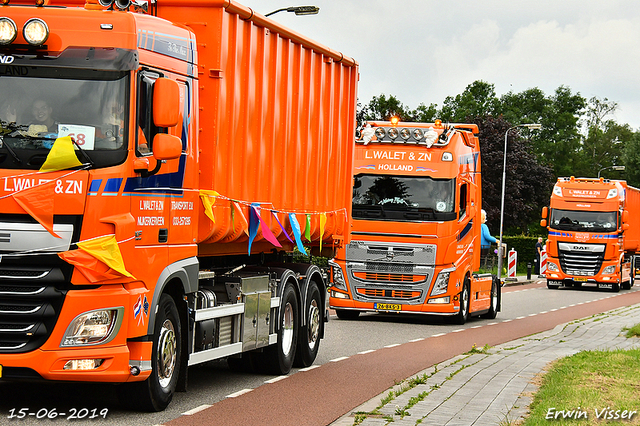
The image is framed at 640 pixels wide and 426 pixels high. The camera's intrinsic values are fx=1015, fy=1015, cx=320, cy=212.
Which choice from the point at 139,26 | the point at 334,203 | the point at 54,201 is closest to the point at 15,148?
the point at 54,201

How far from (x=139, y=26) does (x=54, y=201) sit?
168 centimetres

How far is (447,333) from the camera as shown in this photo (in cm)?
1875

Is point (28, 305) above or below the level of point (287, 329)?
above

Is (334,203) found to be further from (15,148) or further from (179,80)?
(15,148)

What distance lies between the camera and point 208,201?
9.59 m

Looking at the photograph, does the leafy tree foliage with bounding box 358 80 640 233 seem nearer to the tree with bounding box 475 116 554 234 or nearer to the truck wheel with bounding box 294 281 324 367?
the tree with bounding box 475 116 554 234

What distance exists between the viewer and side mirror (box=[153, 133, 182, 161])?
27.5 feet

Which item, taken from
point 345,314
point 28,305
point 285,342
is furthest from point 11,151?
point 345,314

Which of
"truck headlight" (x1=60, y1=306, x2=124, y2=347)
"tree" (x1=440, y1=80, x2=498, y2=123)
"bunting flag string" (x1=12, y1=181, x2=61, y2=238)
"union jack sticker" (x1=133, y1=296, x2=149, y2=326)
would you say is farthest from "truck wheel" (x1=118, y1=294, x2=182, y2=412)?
"tree" (x1=440, y1=80, x2=498, y2=123)

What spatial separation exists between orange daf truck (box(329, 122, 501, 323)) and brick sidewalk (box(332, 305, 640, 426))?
3538mm

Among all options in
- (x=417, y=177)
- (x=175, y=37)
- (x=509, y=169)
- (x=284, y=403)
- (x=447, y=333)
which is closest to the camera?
(x=175, y=37)

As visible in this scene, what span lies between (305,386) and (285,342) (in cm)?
118

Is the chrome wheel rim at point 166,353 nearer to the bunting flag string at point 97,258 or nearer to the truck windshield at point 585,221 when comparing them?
the bunting flag string at point 97,258

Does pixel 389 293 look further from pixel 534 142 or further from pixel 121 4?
pixel 534 142
